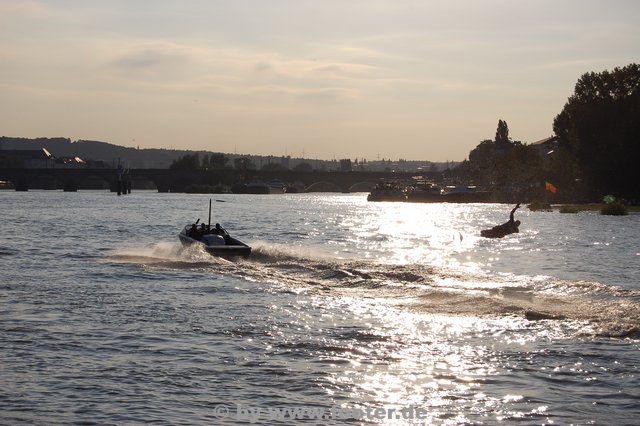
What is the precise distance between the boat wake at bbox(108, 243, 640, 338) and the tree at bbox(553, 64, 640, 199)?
295 feet

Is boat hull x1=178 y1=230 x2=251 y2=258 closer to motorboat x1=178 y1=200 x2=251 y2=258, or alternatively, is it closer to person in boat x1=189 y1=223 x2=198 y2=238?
motorboat x1=178 y1=200 x2=251 y2=258

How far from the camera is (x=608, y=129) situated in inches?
5743

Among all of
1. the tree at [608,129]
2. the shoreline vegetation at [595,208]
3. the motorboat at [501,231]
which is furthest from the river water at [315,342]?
the tree at [608,129]

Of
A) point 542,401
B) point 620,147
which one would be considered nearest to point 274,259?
point 542,401

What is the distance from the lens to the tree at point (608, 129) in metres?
140

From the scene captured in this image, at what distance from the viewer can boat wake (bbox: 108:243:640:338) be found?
112 feet

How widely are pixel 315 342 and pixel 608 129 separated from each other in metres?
126

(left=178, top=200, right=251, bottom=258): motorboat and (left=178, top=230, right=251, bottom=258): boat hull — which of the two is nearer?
(left=178, top=230, right=251, bottom=258): boat hull

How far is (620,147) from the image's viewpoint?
140625mm

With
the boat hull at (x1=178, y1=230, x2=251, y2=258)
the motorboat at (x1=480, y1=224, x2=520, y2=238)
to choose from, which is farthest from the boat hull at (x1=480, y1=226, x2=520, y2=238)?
the boat hull at (x1=178, y1=230, x2=251, y2=258)

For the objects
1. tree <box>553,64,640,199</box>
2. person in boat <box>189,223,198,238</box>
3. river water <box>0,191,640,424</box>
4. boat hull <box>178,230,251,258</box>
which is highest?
tree <box>553,64,640,199</box>

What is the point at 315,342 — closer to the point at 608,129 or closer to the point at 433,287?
the point at 433,287

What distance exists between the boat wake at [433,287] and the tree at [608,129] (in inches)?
3546

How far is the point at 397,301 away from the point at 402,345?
9.81m
